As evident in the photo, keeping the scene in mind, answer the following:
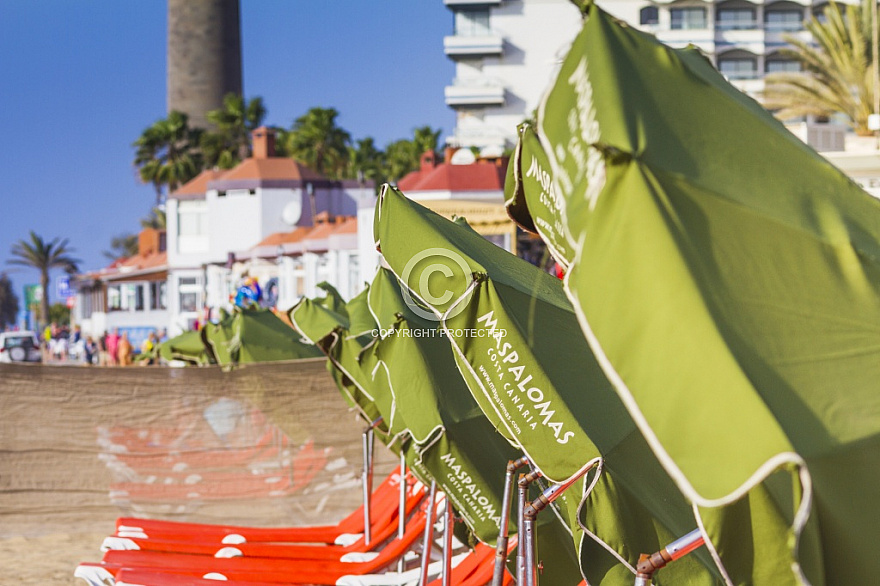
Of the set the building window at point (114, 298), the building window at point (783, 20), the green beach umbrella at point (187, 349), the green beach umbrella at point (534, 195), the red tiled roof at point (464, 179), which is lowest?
the building window at point (114, 298)

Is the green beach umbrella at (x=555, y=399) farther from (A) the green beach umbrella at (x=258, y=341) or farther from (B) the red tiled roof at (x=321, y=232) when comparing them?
(B) the red tiled roof at (x=321, y=232)

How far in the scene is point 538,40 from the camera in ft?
222

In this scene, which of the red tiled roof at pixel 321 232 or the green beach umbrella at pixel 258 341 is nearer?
the green beach umbrella at pixel 258 341

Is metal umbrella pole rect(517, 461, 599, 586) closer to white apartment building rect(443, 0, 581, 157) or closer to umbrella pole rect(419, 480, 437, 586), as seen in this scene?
umbrella pole rect(419, 480, 437, 586)

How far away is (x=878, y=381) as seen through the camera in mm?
2223

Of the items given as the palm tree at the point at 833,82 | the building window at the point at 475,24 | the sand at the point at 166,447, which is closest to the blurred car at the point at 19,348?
the palm tree at the point at 833,82

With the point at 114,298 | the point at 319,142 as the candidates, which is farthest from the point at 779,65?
the point at 114,298

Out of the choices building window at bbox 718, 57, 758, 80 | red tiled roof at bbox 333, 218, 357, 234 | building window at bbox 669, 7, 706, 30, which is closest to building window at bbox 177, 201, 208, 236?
red tiled roof at bbox 333, 218, 357, 234

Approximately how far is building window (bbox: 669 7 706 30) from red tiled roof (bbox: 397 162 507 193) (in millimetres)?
44250

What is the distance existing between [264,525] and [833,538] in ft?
27.2

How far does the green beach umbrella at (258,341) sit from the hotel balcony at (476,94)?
56.4 m

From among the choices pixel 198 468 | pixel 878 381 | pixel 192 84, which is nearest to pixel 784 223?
pixel 878 381

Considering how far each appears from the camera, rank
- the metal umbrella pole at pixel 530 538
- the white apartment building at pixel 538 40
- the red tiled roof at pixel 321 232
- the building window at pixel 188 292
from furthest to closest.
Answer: the white apartment building at pixel 538 40
the building window at pixel 188 292
the red tiled roof at pixel 321 232
the metal umbrella pole at pixel 530 538

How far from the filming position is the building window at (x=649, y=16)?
64.8m
